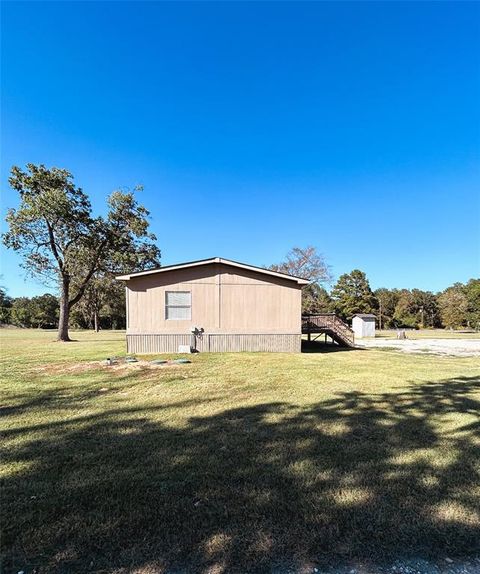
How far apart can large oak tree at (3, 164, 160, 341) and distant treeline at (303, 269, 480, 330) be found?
59.8 ft

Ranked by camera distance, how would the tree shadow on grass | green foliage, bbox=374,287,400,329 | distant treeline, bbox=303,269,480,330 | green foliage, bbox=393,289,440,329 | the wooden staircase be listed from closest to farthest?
the tree shadow on grass → the wooden staircase → distant treeline, bbox=303,269,480,330 → green foliage, bbox=374,287,400,329 → green foliage, bbox=393,289,440,329

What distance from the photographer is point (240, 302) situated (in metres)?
12.4

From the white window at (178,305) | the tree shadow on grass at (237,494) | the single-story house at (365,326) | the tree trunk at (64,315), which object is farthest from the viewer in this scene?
the single-story house at (365,326)

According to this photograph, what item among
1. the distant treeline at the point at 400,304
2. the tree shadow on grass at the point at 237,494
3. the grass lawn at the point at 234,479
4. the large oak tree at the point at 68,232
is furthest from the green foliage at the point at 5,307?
the tree shadow on grass at the point at 237,494

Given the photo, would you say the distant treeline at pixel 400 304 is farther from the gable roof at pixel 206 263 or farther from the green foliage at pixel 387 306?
the gable roof at pixel 206 263

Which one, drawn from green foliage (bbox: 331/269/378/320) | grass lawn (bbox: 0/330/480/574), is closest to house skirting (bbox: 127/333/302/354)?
grass lawn (bbox: 0/330/480/574)

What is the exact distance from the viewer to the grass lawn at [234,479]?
1991 millimetres

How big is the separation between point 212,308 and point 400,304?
54.1 m

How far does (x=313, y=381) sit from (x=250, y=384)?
134 centimetres

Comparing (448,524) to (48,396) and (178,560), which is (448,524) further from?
(48,396)

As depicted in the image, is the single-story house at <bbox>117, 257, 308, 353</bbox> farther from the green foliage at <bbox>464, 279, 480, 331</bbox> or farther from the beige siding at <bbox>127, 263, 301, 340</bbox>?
the green foliage at <bbox>464, 279, 480, 331</bbox>

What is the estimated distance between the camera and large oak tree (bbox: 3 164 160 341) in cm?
1797

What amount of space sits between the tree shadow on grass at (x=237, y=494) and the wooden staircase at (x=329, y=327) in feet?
38.8

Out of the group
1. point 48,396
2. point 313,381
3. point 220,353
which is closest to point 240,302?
point 220,353
